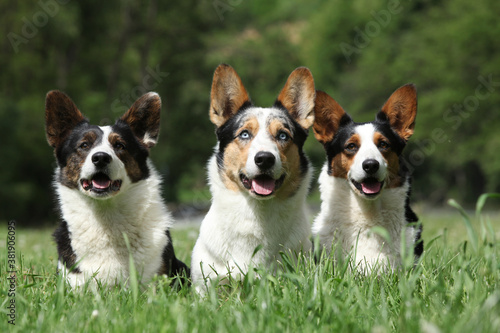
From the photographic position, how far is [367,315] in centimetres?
257

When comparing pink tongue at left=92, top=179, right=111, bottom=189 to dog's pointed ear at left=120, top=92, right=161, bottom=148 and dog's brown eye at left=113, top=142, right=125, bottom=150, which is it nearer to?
dog's brown eye at left=113, top=142, right=125, bottom=150

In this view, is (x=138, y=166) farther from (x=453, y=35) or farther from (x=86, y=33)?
(x=453, y=35)

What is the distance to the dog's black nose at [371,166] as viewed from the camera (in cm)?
387

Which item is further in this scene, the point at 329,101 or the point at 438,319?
the point at 329,101

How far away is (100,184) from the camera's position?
12.9ft

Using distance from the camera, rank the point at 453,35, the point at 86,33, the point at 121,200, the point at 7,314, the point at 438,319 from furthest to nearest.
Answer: the point at 453,35 < the point at 86,33 < the point at 121,200 < the point at 7,314 < the point at 438,319

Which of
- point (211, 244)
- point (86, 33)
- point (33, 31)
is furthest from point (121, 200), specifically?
point (86, 33)

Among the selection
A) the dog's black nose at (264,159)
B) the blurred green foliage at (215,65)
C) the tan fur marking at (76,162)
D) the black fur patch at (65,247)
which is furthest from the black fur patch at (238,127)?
the blurred green foliage at (215,65)

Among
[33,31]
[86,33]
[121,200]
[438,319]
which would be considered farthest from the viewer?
[86,33]

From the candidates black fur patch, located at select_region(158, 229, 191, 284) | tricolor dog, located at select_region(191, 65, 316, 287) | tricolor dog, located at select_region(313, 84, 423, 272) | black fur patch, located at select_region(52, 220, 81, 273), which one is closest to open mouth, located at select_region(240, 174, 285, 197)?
tricolor dog, located at select_region(191, 65, 316, 287)

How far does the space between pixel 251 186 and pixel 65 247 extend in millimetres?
1463

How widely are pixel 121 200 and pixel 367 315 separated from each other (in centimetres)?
220

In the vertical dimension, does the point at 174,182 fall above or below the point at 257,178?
below

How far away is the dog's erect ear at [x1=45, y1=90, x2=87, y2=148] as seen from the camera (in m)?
4.16
